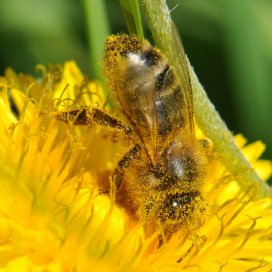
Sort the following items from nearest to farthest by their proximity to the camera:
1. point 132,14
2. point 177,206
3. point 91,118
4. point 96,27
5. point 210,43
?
point 132,14 → point 177,206 → point 91,118 → point 96,27 → point 210,43

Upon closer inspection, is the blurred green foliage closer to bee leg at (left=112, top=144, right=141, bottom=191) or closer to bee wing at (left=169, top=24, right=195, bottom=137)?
bee wing at (left=169, top=24, right=195, bottom=137)

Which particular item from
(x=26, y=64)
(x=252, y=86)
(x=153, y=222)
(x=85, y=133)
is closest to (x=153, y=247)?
(x=153, y=222)

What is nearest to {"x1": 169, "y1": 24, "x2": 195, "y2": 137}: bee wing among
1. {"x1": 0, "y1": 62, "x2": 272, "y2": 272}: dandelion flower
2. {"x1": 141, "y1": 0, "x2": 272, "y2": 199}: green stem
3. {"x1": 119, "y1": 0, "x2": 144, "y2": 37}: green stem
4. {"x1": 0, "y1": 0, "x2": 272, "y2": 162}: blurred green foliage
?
{"x1": 141, "y1": 0, "x2": 272, "y2": 199}: green stem

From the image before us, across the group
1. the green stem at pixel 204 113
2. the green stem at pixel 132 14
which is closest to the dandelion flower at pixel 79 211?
the green stem at pixel 204 113

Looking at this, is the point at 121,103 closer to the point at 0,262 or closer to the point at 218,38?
the point at 0,262

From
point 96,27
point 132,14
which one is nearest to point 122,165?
point 132,14

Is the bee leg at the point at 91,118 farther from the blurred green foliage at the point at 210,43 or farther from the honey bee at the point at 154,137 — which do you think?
the blurred green foliage at the point at 210,43

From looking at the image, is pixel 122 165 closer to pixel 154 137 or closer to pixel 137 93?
pixel 154 137
